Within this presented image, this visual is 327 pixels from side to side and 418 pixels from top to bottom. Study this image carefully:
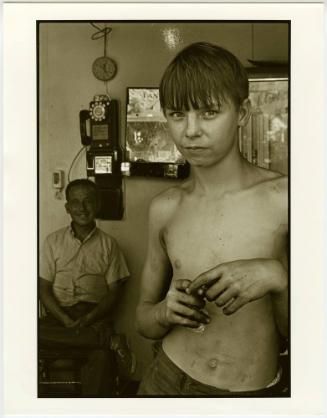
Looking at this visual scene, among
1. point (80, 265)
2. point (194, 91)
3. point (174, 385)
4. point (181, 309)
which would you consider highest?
point (194, 91)

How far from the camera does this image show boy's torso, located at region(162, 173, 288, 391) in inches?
53.7

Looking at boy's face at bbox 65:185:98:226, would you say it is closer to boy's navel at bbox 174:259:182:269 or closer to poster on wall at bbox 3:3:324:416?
poster on wall at bbox 3:3:324:416

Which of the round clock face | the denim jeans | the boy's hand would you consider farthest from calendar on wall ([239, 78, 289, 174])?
the denim jeans

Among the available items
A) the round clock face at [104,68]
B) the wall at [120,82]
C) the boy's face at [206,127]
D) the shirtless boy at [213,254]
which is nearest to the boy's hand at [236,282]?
the shirtless boy at [213,254]

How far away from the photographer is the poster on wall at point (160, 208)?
1369 millimetres

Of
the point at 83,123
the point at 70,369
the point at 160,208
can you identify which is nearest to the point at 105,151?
the point at 83,123

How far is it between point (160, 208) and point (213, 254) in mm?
175

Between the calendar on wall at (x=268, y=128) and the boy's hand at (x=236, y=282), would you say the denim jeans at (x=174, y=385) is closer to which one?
the boy's hand at (x=236, y=282)

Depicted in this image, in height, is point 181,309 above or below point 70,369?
above

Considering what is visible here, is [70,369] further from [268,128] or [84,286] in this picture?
[268,128]

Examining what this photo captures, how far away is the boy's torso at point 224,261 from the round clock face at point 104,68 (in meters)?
0.35

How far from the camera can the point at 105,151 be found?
1.38 meters
